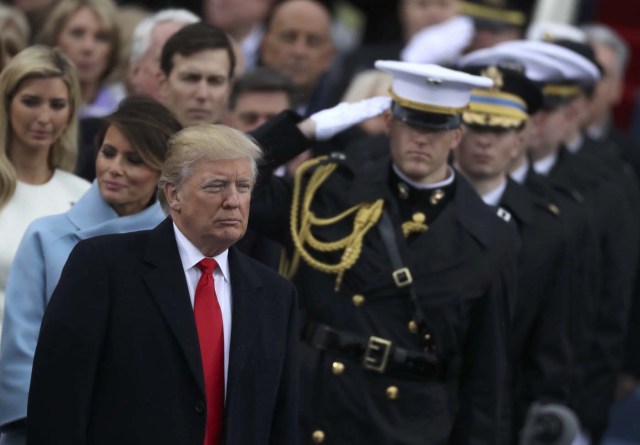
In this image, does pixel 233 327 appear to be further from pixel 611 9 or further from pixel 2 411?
pixel 611 9

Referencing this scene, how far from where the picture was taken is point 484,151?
7.58 metres

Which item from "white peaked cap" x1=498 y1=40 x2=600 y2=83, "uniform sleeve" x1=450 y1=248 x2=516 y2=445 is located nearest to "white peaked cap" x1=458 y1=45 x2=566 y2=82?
"white peaked cap" x1=498 y1=40 x2=600 y2=83

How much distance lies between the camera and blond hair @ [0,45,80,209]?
6.55 meters

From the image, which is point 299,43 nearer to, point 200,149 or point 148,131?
point 148,131

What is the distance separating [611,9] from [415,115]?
740 cm

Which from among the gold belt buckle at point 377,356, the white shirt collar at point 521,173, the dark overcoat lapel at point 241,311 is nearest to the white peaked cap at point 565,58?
the white shirt collar at point 521,173

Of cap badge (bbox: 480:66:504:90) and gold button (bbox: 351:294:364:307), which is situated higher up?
cap badge (bbox: 480:66:504:90)

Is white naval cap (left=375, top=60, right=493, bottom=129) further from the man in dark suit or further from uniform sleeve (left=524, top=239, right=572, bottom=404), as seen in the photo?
uniform sleeve (left=524, top=239, right=572, bottom=404)

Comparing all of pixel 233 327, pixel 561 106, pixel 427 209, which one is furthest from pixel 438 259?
pixel 561 106

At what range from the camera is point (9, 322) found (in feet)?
18.2

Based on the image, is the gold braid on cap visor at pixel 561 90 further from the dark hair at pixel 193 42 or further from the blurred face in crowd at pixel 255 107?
the dark hair at pixel 193 42

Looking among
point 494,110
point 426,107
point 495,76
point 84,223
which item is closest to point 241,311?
point 84,223

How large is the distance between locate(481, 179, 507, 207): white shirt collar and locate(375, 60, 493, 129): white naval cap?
42.0 inches

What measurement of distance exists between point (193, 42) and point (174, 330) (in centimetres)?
231
